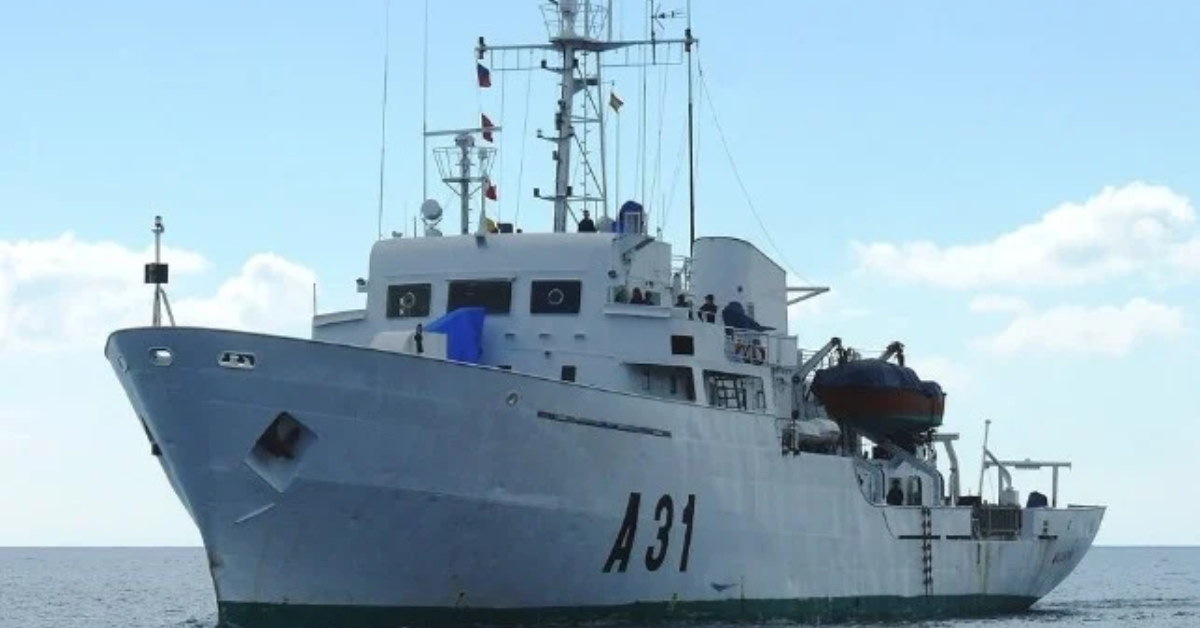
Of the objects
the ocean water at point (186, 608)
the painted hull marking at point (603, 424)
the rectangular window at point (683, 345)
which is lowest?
the ocean water at point (186, 608)

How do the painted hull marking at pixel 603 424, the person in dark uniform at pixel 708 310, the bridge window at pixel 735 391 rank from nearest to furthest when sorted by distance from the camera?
the painted hull marking at pixel 603 424, the bridge window at pixel 735 391, the person in dark uniform at pixel 708 310

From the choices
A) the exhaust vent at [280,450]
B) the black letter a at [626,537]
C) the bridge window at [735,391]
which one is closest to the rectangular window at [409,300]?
the bridge window at [735,391]

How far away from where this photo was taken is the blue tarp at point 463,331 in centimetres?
3559

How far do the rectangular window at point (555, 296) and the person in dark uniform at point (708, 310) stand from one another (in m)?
2.79

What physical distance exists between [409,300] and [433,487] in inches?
288

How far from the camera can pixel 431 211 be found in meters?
39.5

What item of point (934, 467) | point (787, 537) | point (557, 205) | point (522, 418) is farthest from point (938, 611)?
point (522, 418)

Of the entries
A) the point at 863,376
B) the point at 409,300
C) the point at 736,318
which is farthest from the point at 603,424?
the point at 863,376

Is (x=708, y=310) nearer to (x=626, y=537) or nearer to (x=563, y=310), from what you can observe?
(x=563, y=310)

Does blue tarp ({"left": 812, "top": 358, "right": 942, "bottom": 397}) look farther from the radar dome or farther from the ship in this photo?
the radar dome

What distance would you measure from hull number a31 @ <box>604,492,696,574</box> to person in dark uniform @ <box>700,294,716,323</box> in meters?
4.33

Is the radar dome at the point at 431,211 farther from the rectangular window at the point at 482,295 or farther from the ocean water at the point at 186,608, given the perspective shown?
the ocean water at the point at 186,608

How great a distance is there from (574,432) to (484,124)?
9.42 metres

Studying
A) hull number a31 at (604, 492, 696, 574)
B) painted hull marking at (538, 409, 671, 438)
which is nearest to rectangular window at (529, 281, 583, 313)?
painted hull marking at (538, 409, 671, 438)
